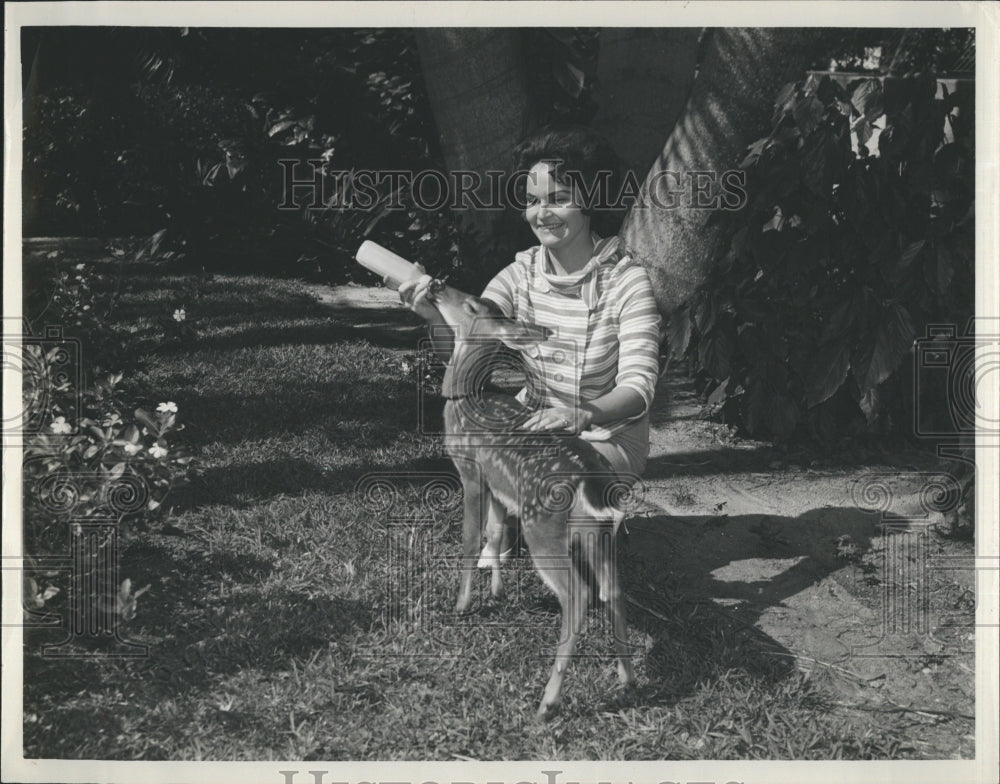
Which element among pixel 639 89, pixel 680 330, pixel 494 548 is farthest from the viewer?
pixel 639 89

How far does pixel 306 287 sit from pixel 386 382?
2.19ft

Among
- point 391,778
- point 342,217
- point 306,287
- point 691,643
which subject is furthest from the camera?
point 306,287

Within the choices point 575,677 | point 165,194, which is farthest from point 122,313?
point 575,677

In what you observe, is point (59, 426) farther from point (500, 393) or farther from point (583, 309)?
point (583, 309)

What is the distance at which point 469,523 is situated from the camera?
3.46 metres

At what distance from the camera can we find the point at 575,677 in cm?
326

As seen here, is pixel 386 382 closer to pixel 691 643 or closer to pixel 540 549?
pixel 540 549

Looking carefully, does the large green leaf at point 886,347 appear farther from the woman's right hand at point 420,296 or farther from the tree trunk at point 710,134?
the woman's right hand at point 420,296

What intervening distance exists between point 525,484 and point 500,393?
1.06 feet

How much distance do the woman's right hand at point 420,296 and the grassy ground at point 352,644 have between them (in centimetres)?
42

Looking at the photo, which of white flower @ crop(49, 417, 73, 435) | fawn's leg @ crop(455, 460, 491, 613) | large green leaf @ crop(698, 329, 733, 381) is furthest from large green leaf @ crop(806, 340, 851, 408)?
white flower @ crop(49, 417, 73, 435)

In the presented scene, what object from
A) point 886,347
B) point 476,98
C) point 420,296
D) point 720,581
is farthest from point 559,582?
point 476,98

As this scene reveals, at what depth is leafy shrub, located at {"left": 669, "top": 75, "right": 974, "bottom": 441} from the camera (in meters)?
3.79

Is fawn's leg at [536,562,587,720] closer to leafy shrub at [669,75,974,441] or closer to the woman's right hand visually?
the woman's right hand
